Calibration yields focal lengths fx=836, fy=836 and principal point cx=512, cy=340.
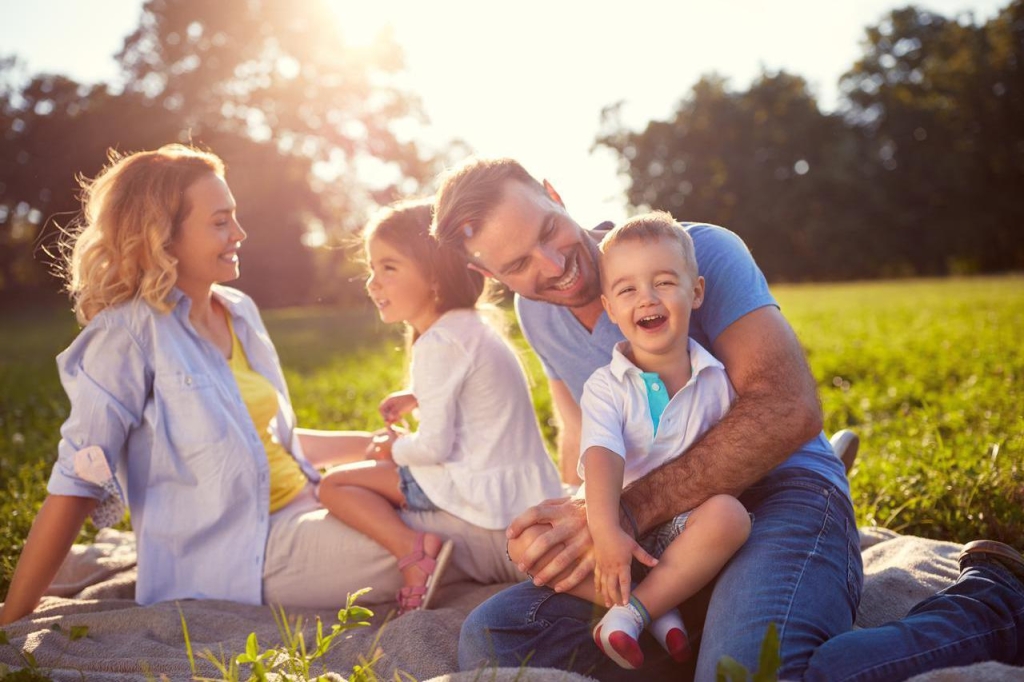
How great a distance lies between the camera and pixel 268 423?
12.4 feet

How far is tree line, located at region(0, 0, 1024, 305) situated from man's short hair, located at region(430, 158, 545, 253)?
41.5 feet

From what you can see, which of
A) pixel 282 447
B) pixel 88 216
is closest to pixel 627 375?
pixel 282 447

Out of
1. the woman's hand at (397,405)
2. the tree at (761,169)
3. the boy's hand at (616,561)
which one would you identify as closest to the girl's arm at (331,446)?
the woman's hand at (397,405)

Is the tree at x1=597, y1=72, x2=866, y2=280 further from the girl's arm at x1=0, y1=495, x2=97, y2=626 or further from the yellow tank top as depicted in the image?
the girl's arm at x1=0, y1=495, x2=97, y2=626

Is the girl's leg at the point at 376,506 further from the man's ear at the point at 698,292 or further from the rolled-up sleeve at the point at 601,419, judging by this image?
the man's ear at the point at 698,292

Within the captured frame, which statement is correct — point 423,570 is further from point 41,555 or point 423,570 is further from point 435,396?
point 41,555

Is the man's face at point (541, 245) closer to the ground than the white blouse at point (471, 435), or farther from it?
farther from it

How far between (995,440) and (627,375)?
278cm

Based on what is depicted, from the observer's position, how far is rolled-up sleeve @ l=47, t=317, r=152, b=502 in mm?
Answer: 3158

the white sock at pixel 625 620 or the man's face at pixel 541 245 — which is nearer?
the white sock at pixel 625 620

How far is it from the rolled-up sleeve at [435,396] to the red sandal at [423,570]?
0.33 meters

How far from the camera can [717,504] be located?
2.33 meters

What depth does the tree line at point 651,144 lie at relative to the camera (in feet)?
86.8

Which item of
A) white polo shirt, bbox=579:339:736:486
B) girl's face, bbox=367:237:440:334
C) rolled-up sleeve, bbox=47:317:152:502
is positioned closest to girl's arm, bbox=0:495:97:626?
rolled-up sleeve, bbox=47:317:152:502
